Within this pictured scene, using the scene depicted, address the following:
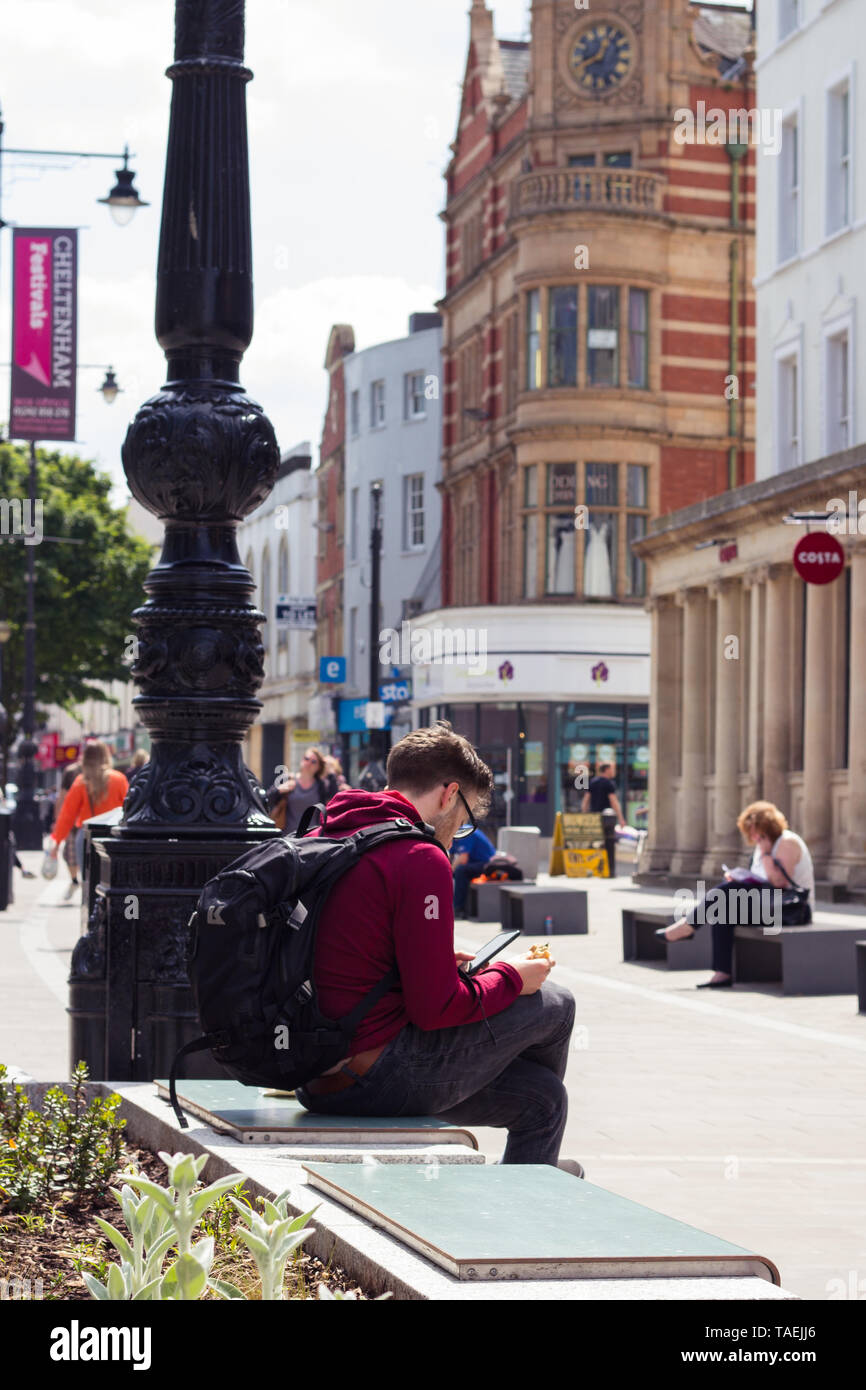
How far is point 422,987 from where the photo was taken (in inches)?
201

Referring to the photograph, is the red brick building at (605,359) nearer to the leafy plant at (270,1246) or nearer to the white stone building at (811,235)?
the white stone building at (811,235)

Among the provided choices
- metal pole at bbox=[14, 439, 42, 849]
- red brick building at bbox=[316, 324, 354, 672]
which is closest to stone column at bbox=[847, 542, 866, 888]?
metal pole at bbox=[14, 439, 42, 849]

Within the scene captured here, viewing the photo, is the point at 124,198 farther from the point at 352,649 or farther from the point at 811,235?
the point at 352,649

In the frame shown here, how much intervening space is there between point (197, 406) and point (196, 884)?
1.61 m

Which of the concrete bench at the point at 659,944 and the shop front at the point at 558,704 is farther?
the shop front at the point at 558,704

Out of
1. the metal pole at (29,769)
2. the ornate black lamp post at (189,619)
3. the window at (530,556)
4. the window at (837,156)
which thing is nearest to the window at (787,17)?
the window at (837,156)

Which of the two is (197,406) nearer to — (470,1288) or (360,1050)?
(360,1050)

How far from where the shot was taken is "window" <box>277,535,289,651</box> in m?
75.6

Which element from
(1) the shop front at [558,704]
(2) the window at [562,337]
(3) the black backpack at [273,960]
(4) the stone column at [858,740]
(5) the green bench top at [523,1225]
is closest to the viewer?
(5) the green bench top at [523,1225]

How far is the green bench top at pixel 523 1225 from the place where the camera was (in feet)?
11.9

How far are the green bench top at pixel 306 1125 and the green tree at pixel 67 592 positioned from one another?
55.8 meters

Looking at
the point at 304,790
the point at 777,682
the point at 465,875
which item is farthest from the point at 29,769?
the point at 304,790

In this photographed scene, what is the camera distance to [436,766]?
17.5 ft

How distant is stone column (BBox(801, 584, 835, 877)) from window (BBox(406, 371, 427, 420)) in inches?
1253
